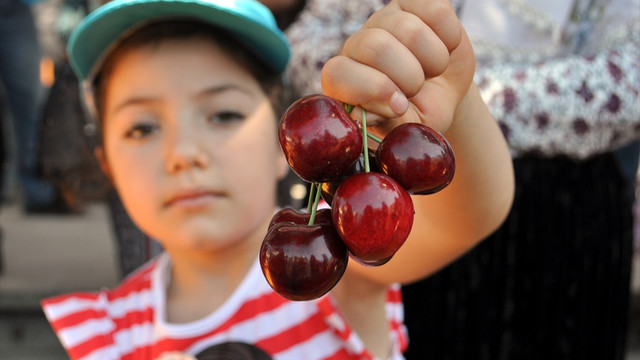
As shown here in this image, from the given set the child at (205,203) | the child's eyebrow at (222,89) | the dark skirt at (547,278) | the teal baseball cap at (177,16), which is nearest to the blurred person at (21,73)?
the teal baseball cap at (177,16)

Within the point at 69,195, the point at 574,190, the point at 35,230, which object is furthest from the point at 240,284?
the point at 35,230

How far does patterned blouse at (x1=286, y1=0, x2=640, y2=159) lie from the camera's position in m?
1.38

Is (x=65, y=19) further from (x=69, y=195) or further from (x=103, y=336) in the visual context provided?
(x=103, y=336)

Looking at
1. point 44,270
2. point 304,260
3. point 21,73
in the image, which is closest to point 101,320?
point 304,260

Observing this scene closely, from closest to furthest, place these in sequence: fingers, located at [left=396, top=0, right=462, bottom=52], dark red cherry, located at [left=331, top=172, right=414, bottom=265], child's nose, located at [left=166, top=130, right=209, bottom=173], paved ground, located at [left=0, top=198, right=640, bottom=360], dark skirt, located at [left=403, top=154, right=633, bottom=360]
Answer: dark red cherry, located at [left=331, top=172, right=414, bottom=265]
fingers, located at [left=396, top=0, right=462, bottom=52]
child's nose, located at [left=166, top=130, right=209, bottom=173]
dark skirt, located at [left=403, top=154, right=633, bottom=360]
paved ground, located at [left=0, top=198, right=640, bottom=360]

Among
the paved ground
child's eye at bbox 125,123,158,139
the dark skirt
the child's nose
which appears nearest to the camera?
the child's nose

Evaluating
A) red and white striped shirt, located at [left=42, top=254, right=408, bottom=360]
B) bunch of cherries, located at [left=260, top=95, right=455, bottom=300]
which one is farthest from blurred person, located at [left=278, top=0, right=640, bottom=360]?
bunch of cherries, located at [left=260, top=95, right=455, bottom=300]

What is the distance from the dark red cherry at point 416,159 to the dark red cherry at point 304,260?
90 mm

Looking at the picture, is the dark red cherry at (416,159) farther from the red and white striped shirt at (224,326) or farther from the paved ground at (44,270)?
the paved ground at (44,270)

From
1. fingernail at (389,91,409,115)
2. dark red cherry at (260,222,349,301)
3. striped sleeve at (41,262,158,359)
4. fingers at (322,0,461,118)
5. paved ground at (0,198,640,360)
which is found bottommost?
paved ground at (0,198,640,360)

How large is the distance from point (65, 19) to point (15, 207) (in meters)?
2.07

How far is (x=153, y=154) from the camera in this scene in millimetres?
1439

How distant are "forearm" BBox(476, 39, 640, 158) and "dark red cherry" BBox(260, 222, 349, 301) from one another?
0.76 meters

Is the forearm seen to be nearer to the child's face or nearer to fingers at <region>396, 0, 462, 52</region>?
the child's face
